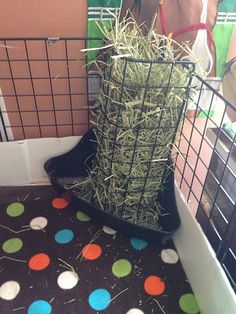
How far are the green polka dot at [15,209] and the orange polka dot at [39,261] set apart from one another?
21 cm

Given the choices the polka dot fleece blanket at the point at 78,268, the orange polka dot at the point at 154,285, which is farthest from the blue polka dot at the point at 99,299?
the orange polka dot at the point at 154,285

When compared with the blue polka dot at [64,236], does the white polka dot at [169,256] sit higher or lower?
lower

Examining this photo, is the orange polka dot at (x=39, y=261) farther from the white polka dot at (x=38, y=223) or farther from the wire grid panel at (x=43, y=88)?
the wire grid panel at (x=43, y=88)

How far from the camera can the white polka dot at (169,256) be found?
40.7 inches

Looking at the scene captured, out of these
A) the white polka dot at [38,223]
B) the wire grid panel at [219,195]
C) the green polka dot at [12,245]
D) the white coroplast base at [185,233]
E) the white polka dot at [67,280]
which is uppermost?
the wire grid panel at [219,195]

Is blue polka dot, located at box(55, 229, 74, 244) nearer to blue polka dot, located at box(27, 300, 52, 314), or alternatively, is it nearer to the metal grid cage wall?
blue polka dot, located at box(27, 300, 52, 314)

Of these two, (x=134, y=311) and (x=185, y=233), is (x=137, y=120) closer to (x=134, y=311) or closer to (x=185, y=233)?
(x=185, y=233)

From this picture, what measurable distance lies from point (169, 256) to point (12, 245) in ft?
1.72

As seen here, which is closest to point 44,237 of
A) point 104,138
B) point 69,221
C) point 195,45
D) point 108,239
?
point 69,221

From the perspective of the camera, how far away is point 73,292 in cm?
93

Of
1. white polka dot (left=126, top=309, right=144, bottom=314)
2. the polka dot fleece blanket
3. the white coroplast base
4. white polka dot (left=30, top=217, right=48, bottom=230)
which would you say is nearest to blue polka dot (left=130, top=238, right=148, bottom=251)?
the polka dot fleece blanket

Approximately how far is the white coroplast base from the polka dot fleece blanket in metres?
0.06

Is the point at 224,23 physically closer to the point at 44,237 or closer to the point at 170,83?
the point at 170,83

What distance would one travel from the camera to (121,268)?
1005mm
